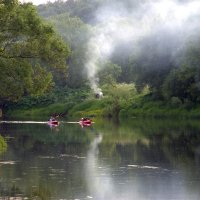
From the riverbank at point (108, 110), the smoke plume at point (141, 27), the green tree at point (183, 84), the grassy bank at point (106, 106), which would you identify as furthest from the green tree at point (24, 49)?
the smoke plume at point (141, 27)

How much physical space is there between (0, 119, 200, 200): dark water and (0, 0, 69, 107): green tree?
15.8ft

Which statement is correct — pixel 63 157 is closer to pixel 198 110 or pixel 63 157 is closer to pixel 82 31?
pixel 198 110

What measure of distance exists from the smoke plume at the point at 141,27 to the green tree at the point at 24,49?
58.9 m

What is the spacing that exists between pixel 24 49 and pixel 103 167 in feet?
33.5

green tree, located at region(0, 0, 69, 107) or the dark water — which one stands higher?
green tree, located at region(0, 0, 69, 107)

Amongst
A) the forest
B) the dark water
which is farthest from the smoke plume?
the dark water

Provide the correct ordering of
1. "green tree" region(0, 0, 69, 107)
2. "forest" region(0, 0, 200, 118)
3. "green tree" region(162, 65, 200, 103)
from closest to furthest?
"green tree" region(0, 0, 69, 107), "forest" region(0, 0, 200, 118), "green tree" region(162, 65, 200, 103)

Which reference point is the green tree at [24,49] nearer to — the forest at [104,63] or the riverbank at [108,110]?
the forest at [104,63]

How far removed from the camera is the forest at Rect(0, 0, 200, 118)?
4381 cm

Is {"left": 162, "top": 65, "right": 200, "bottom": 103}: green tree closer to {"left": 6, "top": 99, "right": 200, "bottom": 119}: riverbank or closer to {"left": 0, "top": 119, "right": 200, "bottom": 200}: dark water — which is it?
{"left": 6, "top": 99, "right": 200, "bottom": 119}: riverbank

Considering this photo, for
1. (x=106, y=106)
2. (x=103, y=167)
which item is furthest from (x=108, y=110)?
(x=103, y=167)

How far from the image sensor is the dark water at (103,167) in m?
29.4

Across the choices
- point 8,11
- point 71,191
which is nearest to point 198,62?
point 8,11

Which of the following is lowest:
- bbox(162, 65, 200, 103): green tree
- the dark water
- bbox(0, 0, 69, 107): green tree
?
the dark water
